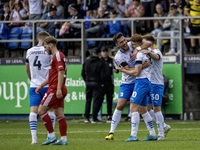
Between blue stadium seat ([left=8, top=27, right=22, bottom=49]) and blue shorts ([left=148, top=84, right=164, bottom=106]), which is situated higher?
blue stadium seat ([left=8, top=27, right=22, bottom=49])

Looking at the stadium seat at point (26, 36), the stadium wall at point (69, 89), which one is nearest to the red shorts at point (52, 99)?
the stadium wall at point (69, 89)

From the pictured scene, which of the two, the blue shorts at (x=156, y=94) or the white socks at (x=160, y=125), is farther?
the blue shorts at (x=156, y=94)

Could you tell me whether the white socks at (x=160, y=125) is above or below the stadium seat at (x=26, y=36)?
below

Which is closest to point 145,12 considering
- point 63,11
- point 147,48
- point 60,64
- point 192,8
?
point 192,8

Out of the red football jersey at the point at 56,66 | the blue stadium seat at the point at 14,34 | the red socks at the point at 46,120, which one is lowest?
the red socks at the point at 46,120

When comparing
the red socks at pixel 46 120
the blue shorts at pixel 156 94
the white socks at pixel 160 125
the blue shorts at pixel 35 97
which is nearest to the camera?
the red socks at pixel 46 120

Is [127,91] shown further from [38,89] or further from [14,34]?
[14,34]

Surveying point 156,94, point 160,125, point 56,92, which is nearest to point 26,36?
point 156,94

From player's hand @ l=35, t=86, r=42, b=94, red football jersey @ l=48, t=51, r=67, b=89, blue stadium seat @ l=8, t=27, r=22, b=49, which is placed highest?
blue stadium seat @ l=8, t=27, r=22, b=49

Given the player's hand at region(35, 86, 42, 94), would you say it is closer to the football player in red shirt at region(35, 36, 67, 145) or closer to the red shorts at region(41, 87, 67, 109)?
the football player in red shirt at region(35, 36, 67, 145)

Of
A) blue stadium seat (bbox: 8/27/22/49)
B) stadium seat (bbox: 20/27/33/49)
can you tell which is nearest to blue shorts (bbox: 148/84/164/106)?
stadium seat (bbox: 20/27/33/49)

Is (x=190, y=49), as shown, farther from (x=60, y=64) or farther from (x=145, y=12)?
(x=60, y=64)

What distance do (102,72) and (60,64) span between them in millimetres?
7915

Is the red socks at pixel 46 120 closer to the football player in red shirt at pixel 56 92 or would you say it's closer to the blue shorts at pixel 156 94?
the football player in red shirt at pixel 56 92
